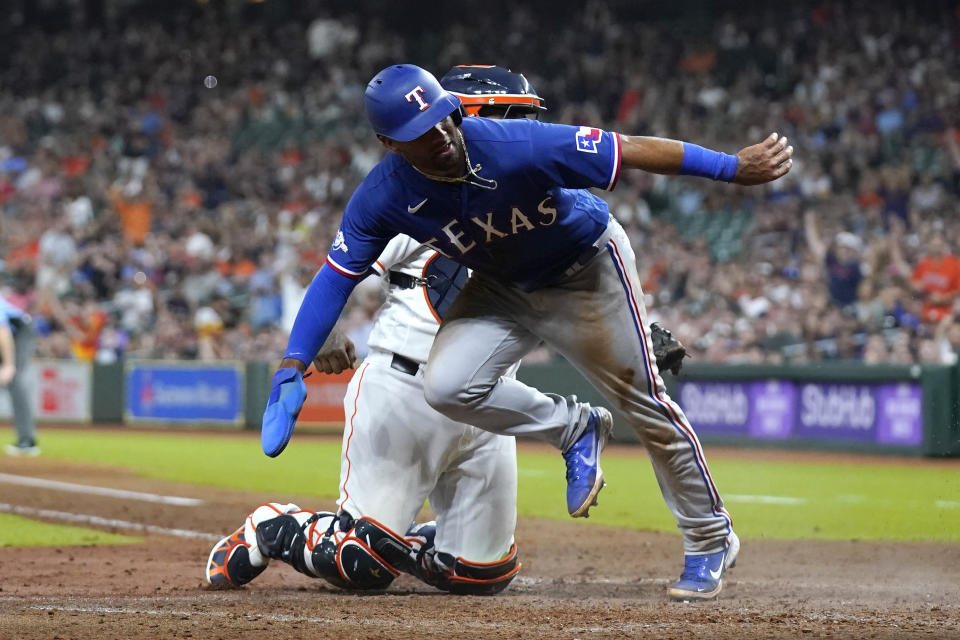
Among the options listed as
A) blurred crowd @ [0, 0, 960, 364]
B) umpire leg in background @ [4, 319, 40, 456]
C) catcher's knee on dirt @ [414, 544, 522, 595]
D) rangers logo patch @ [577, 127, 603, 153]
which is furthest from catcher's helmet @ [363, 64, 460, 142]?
blurred crowd @ [0, 0, 960, 364]

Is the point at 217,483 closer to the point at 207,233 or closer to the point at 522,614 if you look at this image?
the point at 522,614

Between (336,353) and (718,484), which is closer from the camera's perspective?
(336,353)

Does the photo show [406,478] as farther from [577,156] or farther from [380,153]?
[380,153]

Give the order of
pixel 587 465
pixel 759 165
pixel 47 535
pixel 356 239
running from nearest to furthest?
pixel 759 165, pixel 356 239, pixel 587 465, pixel 47 535

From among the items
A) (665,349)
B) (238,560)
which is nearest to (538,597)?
(665,349)

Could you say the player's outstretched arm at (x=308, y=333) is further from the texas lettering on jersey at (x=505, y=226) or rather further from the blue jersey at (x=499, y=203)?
the texas lettering on jersey at (x=505, y=226)

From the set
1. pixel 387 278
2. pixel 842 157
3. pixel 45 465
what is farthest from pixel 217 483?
pixel 842 157

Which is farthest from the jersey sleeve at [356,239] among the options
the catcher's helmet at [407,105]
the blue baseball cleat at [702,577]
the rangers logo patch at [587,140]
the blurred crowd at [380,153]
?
the blurred crowd at [380,153]

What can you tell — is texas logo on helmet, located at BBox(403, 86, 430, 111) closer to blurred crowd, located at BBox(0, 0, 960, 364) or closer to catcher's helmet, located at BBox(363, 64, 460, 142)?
catcher's helmet, located at BBox(363, 64, 460, 142)
